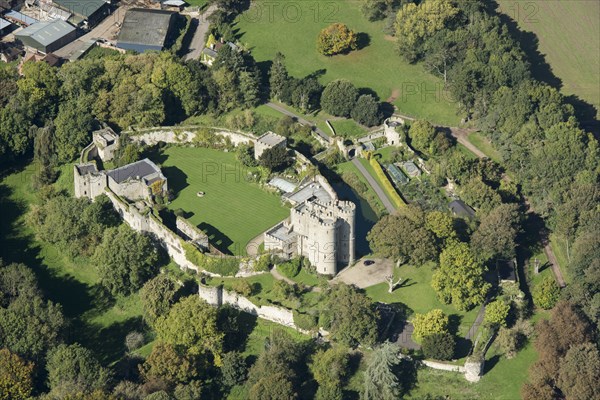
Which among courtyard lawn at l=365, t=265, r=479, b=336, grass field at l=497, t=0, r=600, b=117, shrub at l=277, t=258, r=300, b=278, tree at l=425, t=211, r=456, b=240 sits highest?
tree at l=425, t=211, r=456, b=240

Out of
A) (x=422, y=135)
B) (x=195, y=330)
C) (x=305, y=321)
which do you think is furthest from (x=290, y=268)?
(x=422, y=135)

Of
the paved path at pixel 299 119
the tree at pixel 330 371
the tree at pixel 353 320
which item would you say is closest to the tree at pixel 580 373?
the tree at pixel 353 320

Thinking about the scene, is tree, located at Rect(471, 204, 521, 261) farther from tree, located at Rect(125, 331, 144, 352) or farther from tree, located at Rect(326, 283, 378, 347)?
tree, located at Rect(125, 331, 144, 352)

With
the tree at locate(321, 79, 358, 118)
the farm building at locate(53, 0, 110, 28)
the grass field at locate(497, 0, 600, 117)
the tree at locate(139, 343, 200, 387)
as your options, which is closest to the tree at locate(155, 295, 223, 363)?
the tree at locate(139, 343, 200, 387)

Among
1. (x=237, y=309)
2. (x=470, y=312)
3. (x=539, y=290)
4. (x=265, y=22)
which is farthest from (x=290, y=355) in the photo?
(x=265, y=22)

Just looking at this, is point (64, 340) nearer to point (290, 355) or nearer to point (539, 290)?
point (290, 355)

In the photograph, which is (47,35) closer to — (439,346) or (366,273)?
(366,273)

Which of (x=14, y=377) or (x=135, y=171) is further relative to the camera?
(x=135, y=171)
